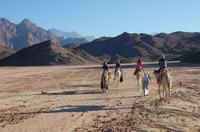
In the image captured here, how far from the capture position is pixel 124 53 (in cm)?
17438

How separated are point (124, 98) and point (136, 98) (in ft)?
2.12

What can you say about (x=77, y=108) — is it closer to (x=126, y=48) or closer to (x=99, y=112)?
(x=99, y=112)

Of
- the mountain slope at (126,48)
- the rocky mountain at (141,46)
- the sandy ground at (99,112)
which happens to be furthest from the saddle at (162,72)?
the mountain slope at (126,48)

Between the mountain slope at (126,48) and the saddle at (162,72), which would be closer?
the saddle at (162,72)

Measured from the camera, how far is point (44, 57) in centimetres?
12125

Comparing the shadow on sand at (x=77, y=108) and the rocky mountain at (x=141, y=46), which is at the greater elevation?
the rocky mountain at (x=141, y=46)

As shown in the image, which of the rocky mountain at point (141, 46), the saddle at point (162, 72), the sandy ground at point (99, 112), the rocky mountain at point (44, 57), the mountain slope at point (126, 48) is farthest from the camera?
the rocky mountain at point (141, 46)

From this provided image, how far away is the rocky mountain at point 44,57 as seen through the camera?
11862 cm

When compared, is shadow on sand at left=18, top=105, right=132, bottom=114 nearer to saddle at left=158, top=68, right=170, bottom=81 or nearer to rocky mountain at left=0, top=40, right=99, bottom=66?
saddle at left=158, top=68, right=170, bottom=81

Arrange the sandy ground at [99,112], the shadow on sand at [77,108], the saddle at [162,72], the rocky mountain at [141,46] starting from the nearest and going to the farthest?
the sandy ground at [99,112] → the shadow on sand at [77,108] → the saddle at [162,72] → the rocky mountain at [141,46]

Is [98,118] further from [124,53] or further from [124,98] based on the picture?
[124,53]

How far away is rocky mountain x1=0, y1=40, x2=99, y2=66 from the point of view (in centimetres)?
11862

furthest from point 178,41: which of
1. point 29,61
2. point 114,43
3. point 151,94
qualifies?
point 151,94

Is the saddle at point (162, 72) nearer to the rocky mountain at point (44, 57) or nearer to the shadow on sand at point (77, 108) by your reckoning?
the shadow on sand at point (77, 108)
